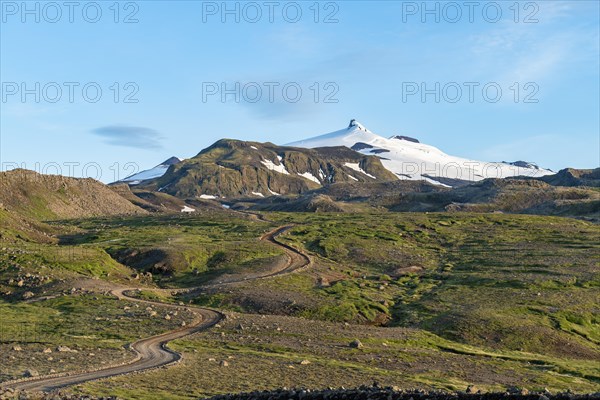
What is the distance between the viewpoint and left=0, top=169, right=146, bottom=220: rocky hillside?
6063 inches

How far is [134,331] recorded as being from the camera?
5538 centimetres

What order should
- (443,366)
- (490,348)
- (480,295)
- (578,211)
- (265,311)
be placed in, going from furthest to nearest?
(578,211) → (480,295) → (265,311) → (490,348) → (443,366)

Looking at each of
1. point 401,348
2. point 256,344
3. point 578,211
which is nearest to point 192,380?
point 256,344

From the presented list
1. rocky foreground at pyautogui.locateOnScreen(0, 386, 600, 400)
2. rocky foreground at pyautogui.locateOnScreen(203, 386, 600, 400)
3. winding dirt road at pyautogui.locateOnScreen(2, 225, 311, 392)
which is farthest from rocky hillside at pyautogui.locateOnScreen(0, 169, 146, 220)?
rocky foreground at pyautogui.locateOnScreen(203, 386, 600, 400)

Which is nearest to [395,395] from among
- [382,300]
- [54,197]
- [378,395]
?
[378,395]

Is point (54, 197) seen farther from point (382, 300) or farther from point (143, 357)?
point (143, 357)

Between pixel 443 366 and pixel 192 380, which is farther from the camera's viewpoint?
pixel 443 366

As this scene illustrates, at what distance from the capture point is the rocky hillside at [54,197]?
15400 centimetres

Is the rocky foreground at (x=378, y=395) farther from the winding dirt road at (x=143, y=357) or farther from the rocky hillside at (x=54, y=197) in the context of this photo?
the rocky hillside at (x=54, y=197)

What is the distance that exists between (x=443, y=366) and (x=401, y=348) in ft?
19.6

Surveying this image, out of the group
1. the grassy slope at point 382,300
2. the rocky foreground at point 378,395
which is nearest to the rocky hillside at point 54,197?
the grassy slope at point 382,300

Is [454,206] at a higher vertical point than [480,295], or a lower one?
higher

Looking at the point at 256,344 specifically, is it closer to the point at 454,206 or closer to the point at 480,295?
the point at 480,295

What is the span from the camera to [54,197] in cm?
16725
